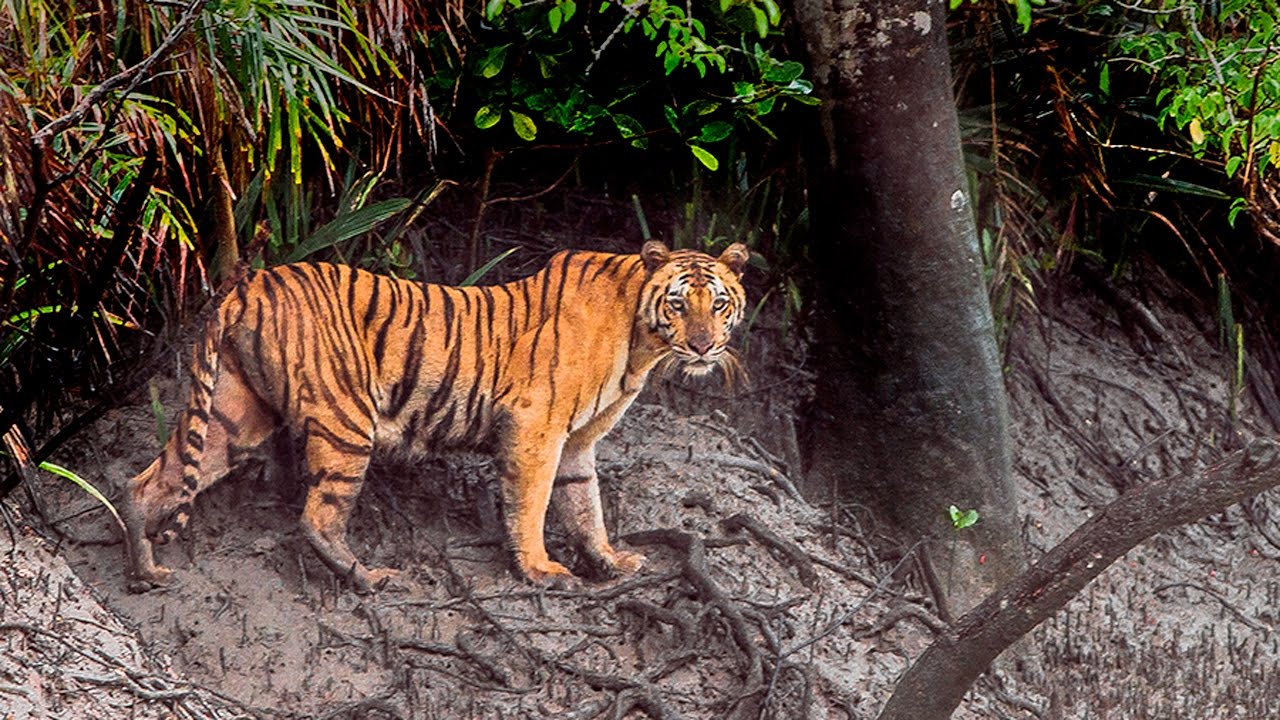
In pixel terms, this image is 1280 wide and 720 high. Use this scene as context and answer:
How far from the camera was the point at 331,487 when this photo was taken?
18.5 feet

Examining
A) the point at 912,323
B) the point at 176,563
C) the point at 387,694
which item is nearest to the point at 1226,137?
the point at 912,323

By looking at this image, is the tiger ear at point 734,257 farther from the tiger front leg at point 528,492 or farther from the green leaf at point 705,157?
the tiger front leg at point 528,492

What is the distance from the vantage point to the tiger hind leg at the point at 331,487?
18.5 ft

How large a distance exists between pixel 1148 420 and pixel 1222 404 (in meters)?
0.45

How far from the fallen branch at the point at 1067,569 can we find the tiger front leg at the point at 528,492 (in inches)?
51.1

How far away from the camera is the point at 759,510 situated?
21.8 ft

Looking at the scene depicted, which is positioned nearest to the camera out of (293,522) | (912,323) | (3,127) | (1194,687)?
(3,127)

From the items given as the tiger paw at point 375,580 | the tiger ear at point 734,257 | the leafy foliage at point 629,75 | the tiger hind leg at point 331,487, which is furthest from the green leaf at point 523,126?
the tiger paw at point 375,580

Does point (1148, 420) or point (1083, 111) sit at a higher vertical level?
point (1083, 111)

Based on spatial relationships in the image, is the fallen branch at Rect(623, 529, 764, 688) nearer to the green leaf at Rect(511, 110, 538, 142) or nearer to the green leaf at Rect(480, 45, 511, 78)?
the green leaf at Rect(511, 110, 538, 142)

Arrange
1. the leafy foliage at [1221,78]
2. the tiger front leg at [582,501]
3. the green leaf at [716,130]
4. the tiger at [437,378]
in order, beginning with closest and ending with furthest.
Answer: the tiger at [437,378], the tiger front leg at [582,501], the green leaf at [716,130], the leafy foliage at [1221,78]

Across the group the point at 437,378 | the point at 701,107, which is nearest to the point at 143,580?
the point at 437,378

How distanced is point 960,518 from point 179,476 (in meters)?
2.97

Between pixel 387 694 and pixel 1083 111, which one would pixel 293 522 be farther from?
pixel 1083 111
